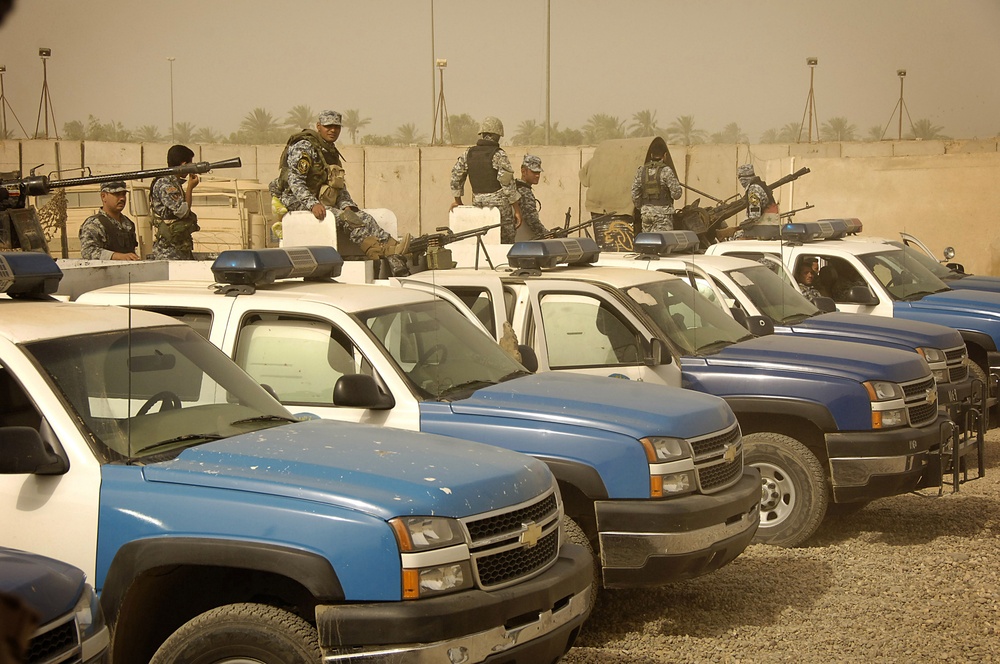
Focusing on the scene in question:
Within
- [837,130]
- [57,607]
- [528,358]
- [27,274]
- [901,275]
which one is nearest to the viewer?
[57,607]

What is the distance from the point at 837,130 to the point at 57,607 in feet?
168

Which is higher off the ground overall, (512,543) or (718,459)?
(512,543)

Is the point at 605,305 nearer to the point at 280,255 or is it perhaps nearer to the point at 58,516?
the point at 280,255

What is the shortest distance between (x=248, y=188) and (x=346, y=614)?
1748 centimetres

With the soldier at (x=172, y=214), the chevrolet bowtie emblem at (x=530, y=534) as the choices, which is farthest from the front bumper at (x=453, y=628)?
the soldier at (x=172, y=214)

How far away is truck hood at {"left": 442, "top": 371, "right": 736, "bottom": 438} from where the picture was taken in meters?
5.91

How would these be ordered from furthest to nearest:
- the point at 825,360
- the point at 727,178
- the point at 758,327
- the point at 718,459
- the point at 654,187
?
the point at 727,178
the point at 654,187
the point at 758,327
the point at 825,360
the point at 718,459

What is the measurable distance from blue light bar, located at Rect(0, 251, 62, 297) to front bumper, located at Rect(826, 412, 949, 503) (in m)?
4.83

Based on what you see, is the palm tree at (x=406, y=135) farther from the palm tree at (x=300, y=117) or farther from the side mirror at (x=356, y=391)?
the side mirror at (x=356, y=391)

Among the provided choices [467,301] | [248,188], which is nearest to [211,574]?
[467,301]

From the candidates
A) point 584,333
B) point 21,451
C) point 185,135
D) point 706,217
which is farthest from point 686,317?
point 185,135

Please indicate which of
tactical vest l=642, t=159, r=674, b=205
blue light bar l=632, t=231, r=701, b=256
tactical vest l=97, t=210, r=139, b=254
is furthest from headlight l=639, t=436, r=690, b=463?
tactical vest l=642, t=159, r=674, b=205

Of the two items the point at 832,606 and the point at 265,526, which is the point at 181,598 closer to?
the point at 265,526

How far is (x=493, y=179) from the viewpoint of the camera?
1334cm
